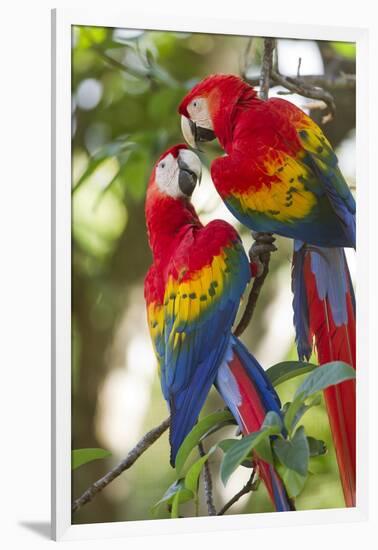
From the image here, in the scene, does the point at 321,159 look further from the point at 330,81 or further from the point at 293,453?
the point at 293,453

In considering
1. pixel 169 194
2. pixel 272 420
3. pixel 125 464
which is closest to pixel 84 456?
pixel 125 464

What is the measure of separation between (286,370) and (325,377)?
0.11 metres

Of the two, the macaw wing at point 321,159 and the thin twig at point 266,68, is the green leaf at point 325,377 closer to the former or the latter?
the macaw wing at point 321,159

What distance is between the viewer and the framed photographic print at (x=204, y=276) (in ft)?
8.06

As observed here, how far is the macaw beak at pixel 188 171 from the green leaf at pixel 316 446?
0.76 m

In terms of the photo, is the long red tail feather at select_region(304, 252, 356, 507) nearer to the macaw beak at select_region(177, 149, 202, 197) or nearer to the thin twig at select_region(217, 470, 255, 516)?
the thin twig at select_region(217, 470, 255, 516)

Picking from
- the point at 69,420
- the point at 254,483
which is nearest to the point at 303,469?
the point at 254,483

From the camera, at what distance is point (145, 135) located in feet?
8.23

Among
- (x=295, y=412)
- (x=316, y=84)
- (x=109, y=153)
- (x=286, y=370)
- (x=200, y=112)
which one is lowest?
(x=295, y=412)

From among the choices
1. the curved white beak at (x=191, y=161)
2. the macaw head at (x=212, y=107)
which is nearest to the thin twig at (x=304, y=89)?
the macaw head at (x=212, y=107)

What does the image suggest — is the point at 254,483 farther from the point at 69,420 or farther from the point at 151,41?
the point at 151,41

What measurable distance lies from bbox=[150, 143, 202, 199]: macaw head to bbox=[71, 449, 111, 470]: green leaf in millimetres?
699

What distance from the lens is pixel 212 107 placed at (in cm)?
258
